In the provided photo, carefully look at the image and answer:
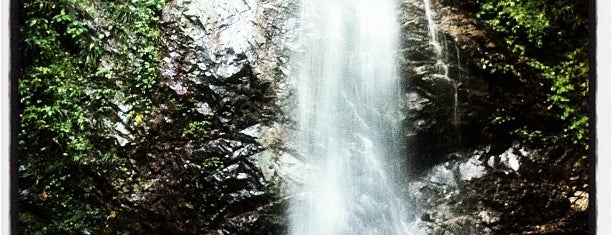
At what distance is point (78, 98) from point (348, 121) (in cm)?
120

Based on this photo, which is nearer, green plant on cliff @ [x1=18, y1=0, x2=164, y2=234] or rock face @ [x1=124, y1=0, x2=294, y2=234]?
green plant on cliff @ [x1=18, y1=0, x2=164, y2=234]

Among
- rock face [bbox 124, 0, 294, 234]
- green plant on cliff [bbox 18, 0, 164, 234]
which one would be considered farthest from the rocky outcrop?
green plant on cliff [bbox 18, 0, 164, 234]

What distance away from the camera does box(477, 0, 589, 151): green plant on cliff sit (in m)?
2.53

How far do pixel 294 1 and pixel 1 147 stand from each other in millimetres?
1385

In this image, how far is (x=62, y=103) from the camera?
2602mm

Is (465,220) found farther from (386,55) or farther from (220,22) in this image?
(220,22)

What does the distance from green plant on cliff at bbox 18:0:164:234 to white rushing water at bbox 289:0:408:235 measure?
28.6 inches

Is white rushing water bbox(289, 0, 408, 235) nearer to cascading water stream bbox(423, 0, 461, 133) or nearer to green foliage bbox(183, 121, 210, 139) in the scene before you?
cascading water stream bbox(423, 0, 461, 133)

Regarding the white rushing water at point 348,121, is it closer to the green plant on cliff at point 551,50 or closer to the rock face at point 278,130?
the rock face at point 278,130

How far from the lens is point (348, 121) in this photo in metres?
2.74

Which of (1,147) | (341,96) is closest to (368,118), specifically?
(341,96)

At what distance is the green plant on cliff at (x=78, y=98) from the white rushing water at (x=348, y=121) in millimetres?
727

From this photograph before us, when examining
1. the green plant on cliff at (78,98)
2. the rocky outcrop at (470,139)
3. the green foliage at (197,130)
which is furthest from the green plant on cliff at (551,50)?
the green plant on cliff at (78,98)

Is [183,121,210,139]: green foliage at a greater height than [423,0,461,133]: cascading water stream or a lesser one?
lesser
